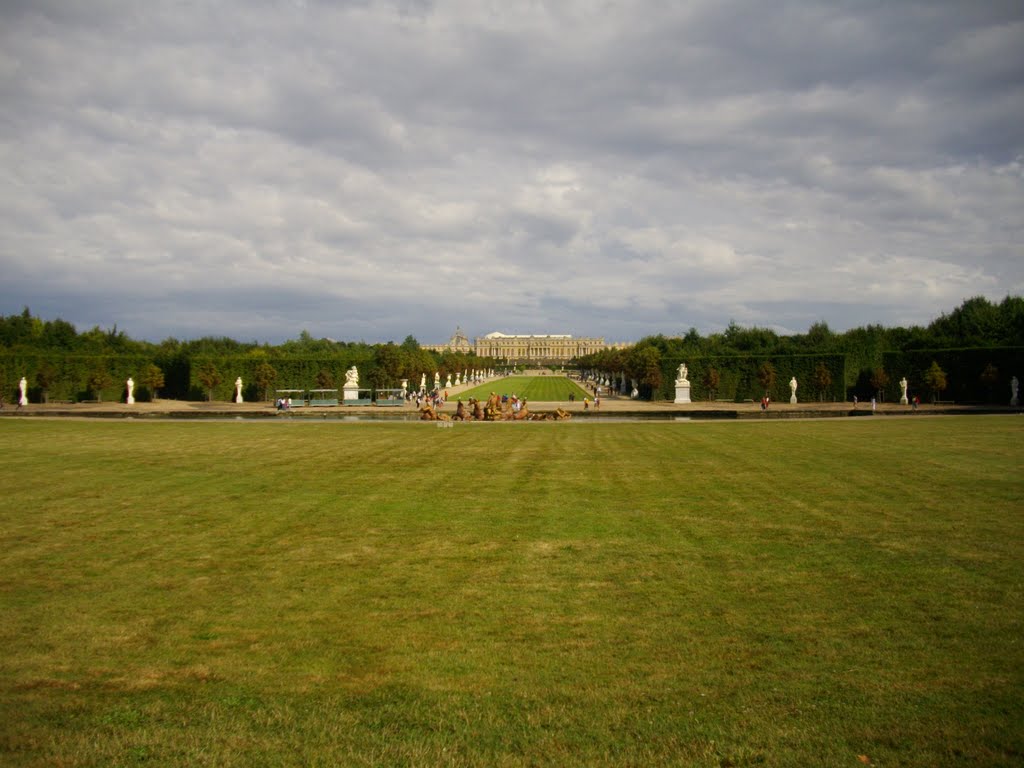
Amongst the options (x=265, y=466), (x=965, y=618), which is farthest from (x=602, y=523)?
(x=265, y=466)

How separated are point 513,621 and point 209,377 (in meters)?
40.4

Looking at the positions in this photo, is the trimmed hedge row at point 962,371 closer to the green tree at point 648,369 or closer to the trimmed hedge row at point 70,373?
the green tree at point 648,369

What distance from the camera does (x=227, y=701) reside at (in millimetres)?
4832

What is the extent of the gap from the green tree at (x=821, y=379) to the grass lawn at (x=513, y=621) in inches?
1183

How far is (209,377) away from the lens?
1667 inches

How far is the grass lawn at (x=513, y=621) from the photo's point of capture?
4371mm

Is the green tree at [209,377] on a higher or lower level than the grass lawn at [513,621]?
higher

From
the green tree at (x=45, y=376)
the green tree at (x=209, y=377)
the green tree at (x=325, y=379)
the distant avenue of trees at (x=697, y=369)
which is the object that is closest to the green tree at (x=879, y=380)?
the distant avenue of trees at (x=697, y=369)

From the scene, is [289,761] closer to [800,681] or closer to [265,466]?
[800,681]

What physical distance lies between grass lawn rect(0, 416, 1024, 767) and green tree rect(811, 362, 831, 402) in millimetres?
30060

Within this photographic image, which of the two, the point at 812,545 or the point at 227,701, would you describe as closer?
the point at 227,701

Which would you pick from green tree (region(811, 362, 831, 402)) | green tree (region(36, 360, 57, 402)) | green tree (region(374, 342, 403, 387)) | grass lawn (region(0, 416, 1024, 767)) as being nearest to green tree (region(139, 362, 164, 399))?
green tree (region(36, 360, 57, 402))

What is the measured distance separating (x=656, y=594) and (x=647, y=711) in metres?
2.27

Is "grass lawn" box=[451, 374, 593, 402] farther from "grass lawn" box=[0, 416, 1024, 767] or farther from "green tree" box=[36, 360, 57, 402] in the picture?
"grass lawn" box=[0, 416, 1024, 767]
